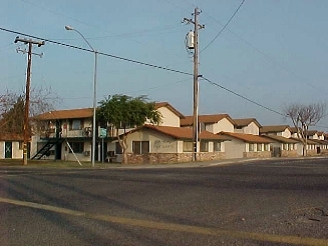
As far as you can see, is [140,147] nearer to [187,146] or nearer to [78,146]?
[187,146]

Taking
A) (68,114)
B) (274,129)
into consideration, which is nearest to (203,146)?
(68,114)

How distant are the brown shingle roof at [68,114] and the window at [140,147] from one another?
7736mm

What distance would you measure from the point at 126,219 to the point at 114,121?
36524 millimetres

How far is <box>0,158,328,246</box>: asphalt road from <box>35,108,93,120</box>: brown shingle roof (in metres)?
40.1

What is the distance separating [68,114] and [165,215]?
169 feet

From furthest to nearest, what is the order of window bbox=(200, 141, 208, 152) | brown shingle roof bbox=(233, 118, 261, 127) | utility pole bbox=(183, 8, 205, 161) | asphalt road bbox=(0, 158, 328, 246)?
brown shingle roof bbox=(233, 118, 261, 127) < window bbox=(200, 141, 208, 152) < utility pole bbox=(183, 8, 205, 161) < asphalt road bbox=(0, 158, 328, 246)

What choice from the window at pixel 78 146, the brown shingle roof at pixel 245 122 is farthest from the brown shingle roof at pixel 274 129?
the window at pixel 78 146

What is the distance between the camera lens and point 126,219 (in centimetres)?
1040

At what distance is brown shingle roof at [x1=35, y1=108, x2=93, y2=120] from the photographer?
56553 mm

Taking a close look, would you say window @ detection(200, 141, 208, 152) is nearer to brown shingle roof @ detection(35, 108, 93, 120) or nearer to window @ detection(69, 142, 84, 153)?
brown shingle roof @ detection(35, 108, 93, 120)

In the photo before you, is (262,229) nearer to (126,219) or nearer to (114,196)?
(126,219)

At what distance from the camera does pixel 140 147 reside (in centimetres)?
5078

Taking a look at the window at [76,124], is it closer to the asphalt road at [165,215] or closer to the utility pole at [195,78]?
the utility pole at [195,78]

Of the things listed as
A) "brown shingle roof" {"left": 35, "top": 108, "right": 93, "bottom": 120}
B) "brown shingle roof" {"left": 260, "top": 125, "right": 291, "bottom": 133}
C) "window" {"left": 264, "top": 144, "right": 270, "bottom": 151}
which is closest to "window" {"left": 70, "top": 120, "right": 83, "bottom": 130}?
"brown shingle roof" {"left": 35, "top": 108, "right": 93, "bottom": 120}
